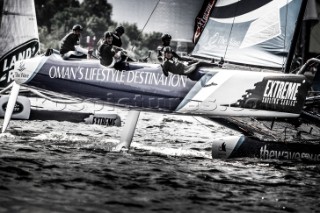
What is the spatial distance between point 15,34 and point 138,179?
717cm

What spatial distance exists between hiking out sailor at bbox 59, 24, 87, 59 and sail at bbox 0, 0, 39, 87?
3.10 metres

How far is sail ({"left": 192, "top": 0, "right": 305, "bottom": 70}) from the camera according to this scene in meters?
8.12

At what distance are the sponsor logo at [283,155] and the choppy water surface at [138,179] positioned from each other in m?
0.15

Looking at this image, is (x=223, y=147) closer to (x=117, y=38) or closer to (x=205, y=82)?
(x=205, y=82)

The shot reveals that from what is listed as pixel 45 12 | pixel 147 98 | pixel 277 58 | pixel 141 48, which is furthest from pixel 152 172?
pixel 141 48

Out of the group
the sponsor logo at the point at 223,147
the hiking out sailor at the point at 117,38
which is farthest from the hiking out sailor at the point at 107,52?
the sponsor logo at the point at 223,147

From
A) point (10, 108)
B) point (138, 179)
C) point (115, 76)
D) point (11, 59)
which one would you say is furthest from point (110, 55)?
point (11, 59)

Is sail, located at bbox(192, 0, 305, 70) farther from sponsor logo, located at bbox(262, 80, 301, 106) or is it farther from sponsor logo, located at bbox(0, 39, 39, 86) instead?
sponsor logo, located at bbox(0, 39, 39, 86)

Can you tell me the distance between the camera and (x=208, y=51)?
955 centimetres

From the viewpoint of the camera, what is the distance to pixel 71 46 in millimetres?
8125

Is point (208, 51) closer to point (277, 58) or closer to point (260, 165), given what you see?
point (277, 58)

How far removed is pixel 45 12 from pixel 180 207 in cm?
4610

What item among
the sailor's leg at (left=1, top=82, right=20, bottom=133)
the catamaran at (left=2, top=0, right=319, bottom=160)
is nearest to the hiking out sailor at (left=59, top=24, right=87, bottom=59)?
the catamaran at (left=2, top=0, right=319, bottom=160)

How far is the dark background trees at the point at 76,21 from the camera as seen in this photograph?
46.0m
